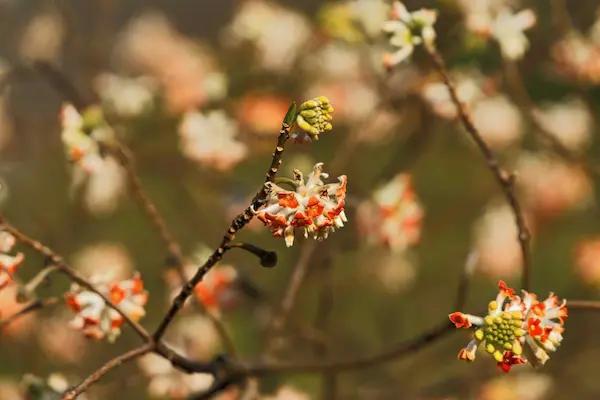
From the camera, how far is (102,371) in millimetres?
430

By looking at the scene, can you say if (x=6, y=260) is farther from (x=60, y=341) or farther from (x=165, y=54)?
(x=165, y=54)

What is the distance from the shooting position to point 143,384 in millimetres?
876

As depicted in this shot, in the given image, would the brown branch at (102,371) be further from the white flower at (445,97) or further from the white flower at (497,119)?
the white flower at (497,119)

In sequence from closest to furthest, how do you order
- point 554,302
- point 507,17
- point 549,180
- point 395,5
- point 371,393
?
1. point 554,302
2. point 395,5
3. point 507,17
4. point 371,393
5. point 549,180

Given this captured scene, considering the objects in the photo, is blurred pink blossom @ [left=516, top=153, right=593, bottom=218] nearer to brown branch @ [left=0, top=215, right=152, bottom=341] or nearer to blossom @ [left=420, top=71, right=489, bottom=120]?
blossom @ [left=420, top=71, right=489, bottom=120]

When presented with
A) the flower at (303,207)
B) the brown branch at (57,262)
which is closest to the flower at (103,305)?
the brown branch at (57,262)

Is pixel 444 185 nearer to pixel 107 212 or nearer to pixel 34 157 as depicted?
pixel 107 212

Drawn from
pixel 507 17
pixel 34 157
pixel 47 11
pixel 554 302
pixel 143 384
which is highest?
pixel 47 11

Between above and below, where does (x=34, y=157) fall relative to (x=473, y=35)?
above

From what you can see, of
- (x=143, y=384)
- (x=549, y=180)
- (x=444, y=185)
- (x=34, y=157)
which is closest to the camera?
(x=143, y=384)

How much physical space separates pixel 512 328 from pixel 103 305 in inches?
11.4

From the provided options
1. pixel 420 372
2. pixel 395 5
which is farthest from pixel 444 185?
pixel 395 5

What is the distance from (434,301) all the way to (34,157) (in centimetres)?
89

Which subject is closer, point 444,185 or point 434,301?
point 434,301
